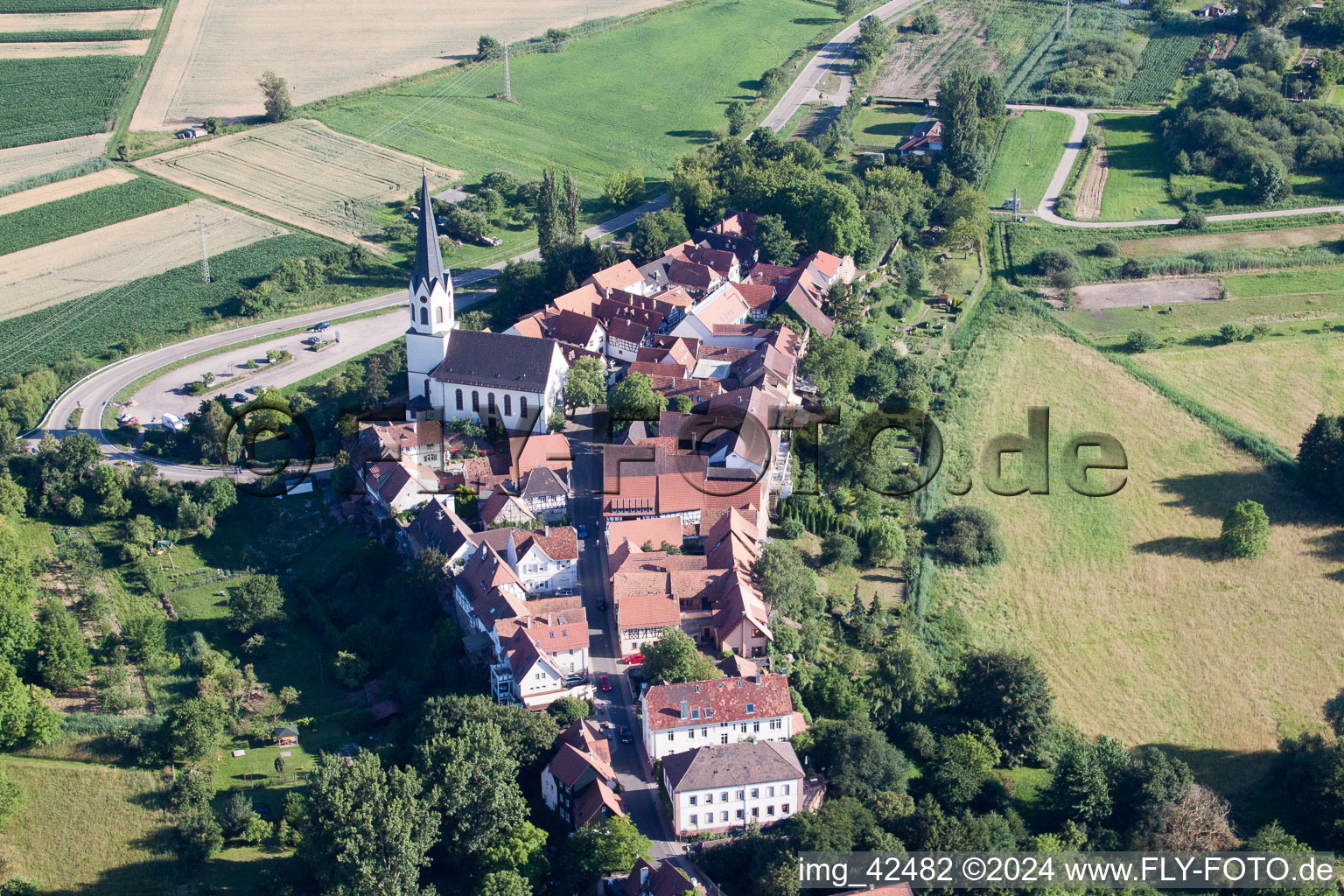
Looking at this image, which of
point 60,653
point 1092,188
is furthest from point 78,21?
point 1092,188

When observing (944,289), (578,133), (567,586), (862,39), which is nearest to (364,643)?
(567,586)

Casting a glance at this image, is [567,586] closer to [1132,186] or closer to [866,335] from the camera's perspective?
[866,335]

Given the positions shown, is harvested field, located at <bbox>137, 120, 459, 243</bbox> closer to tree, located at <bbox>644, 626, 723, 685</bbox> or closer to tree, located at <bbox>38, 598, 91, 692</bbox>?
tree, located at <bbox>38, 598, 91, 692</bbox>

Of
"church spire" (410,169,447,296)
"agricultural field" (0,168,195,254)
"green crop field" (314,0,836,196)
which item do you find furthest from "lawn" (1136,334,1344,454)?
"agricultural field" (0,168,195,254)

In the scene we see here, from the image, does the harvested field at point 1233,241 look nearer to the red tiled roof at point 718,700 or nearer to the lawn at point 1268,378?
the lawn at point 1268,378

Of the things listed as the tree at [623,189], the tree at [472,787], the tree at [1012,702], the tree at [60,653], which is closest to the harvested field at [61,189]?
the tree at [623,189]
